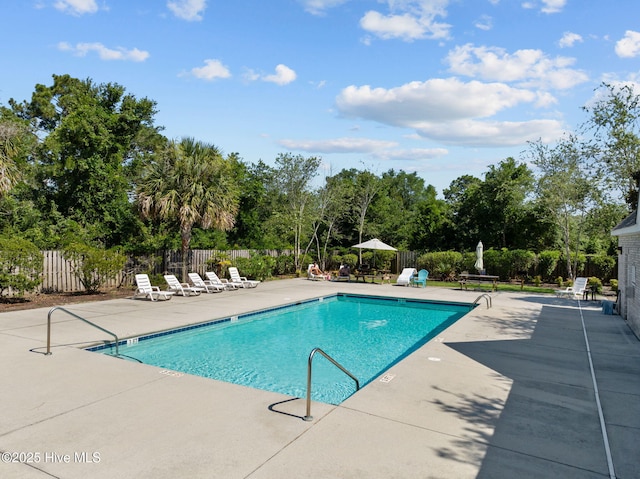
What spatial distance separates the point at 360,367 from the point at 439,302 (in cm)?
748

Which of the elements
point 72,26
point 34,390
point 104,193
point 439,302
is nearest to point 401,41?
point 439,302

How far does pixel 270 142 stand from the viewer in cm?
2514

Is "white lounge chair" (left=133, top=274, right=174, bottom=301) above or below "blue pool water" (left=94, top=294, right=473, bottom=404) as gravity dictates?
above

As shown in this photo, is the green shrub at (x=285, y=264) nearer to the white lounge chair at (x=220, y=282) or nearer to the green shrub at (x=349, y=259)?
the green shrub at (x=349, y=259)

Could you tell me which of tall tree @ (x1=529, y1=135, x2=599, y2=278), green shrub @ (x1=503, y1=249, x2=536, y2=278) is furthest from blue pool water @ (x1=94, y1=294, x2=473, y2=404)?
tall tree @ (x1=529, y1=135, x2=599, y2=278)

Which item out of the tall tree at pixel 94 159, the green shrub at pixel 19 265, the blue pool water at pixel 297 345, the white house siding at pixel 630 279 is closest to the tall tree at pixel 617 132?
the white house siding at pixel 630 279

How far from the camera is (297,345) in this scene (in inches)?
374

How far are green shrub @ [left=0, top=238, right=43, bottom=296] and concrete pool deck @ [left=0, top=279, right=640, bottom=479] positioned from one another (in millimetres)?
4762

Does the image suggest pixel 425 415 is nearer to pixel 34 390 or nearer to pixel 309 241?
pixel 34 390

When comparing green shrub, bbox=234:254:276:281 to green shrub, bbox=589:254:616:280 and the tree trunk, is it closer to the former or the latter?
the tree trunk

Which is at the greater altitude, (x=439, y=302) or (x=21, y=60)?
(x=21, y=60)

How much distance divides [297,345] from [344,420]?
200 inches

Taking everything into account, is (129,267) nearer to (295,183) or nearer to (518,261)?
(295,183)

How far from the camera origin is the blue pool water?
7301 mm
